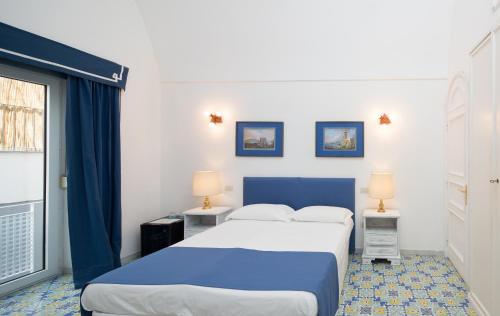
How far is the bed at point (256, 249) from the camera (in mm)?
2234

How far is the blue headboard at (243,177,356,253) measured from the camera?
4.87 m

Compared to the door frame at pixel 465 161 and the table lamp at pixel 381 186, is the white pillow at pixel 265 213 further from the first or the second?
the door frame at pixel 465 161

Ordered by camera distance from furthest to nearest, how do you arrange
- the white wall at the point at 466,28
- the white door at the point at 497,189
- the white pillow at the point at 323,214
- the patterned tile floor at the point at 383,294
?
the white pillow at the point at 323,214
the patterned tile floor at the point at 383,294
the white wall at the point at 466,28
the white door at the point at 497,189

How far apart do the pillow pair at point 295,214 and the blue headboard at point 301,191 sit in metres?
0.23

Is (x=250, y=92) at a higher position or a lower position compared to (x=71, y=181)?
higher

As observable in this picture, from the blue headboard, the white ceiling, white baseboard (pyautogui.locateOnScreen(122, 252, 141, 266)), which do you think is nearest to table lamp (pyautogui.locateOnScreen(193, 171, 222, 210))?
the blue headboard

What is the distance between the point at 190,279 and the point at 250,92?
10.5 feet

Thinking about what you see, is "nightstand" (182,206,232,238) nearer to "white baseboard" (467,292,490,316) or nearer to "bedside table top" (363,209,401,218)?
"bedside table top" (363,209,401,218)

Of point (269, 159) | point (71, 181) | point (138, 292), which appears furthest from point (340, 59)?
point (138, 292)

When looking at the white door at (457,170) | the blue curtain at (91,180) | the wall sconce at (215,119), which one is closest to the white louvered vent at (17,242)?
the blue curtain at (91,180)

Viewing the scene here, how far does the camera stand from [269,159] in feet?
17.0

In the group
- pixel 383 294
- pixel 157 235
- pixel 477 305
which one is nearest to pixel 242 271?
pixel 383 294

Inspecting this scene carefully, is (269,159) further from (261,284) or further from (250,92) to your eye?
(261,284)

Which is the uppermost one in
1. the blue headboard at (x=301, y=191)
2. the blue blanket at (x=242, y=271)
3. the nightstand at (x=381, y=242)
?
the blue headboard at (x=301, y=191)
